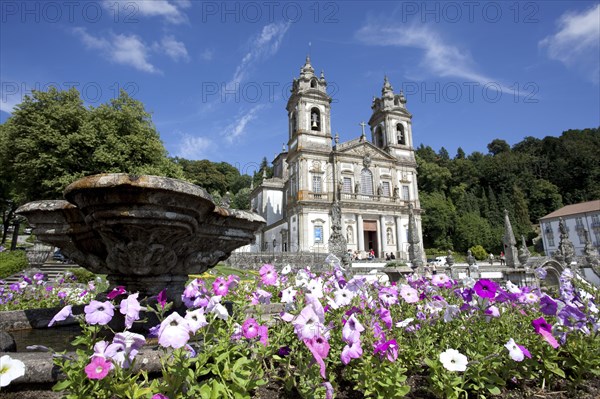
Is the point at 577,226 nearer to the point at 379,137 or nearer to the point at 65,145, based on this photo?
the point at 379,137

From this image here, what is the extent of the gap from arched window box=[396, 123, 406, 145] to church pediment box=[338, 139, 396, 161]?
12.9ft

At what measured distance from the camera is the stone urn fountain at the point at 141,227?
120 inches

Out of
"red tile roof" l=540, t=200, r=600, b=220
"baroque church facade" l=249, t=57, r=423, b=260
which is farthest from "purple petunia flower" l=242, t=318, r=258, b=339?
"red tile roof" l=540, t=200, r=600, b=220

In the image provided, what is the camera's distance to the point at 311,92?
36000 mm

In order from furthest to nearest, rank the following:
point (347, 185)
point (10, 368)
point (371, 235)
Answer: point (347, 185), point (371, 235), point (10, 368)

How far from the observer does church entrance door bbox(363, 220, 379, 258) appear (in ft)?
112

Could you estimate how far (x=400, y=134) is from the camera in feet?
132

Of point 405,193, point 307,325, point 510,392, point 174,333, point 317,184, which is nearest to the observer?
point 174,333

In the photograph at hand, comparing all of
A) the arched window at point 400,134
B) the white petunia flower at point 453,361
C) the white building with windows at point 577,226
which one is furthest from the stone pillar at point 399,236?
the white petunia flower at point 453,361

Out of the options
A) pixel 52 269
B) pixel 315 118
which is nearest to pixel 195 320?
pixel 52 269

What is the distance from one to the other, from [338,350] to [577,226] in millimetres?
63765

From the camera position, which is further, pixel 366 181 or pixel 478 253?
pixel 478 253

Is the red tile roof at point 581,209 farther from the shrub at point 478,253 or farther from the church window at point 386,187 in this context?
the church window at point 386,187

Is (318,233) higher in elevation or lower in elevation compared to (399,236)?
higher
